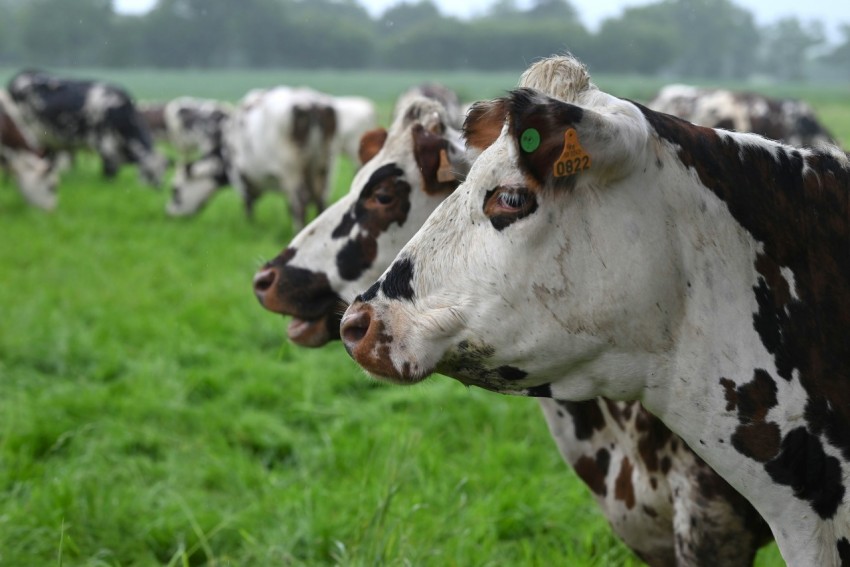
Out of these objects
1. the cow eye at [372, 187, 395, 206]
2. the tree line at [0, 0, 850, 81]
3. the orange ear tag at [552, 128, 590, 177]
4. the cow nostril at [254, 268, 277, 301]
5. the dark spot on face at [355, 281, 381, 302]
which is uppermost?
the tree line at [0, 0, 850, 81]

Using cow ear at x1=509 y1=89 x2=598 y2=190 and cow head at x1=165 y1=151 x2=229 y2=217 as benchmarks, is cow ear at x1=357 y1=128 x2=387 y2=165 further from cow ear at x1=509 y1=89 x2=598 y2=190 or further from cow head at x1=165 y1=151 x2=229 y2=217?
cow head at x1=165 y1=151 x2=229 y2=217

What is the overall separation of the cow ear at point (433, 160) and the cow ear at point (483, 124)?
63 cm

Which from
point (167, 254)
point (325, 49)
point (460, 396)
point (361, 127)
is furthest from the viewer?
point (325, 49)

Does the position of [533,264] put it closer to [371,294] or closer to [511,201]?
[511,201]

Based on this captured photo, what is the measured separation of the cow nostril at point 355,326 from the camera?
1.89m

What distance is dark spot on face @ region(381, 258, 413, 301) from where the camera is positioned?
6.15 feet

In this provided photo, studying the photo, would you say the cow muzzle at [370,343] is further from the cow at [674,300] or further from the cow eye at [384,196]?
the cow eye at [384,196]

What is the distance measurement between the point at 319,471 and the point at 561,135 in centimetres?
308

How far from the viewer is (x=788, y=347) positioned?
177 centimetres

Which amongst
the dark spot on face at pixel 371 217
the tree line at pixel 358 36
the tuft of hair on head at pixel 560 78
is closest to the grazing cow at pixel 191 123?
the tree line at pixel 358 36

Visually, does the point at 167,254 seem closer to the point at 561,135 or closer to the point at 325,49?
the point at 561,135

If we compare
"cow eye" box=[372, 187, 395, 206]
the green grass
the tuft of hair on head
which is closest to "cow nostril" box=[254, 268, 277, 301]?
the green grass

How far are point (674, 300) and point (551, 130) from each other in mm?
422

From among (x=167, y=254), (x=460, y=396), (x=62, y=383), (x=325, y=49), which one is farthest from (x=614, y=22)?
(x=325, y=49)
